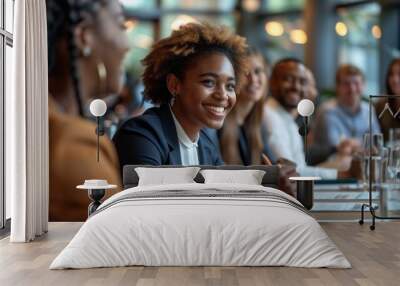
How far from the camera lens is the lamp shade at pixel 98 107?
25.2 feet

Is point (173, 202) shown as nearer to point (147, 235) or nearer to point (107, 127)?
point (147, 235)

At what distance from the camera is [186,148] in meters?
7.96

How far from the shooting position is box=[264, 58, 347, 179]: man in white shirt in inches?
319

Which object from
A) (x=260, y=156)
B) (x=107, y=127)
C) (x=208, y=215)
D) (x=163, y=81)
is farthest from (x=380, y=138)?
(x=208, y=215)

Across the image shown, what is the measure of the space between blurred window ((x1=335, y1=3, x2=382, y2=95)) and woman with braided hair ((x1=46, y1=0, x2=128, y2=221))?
271 cm

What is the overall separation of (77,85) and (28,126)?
1662 mm

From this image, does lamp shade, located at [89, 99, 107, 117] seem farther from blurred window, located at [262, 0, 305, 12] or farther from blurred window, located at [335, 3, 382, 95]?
blurred window, located at [335, 3, 382, 95]

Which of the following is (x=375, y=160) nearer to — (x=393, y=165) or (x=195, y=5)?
(x=393, y=165)

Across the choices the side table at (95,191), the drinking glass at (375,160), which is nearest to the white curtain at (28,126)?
the side table at (95,191)

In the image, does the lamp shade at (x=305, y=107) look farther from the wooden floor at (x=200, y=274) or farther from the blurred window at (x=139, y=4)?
the wooden floor at (x=200, y=274)

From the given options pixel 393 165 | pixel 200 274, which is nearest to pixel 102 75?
pixel 393 165

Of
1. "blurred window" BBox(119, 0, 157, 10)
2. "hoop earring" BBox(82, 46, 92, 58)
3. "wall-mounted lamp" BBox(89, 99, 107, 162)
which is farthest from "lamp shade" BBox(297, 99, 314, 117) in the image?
"hoop earring" BBox(82, 46, 92, 58)

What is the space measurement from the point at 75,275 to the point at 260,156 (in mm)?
3941

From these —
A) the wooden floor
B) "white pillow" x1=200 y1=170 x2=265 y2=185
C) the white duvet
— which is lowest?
the wooden floor
